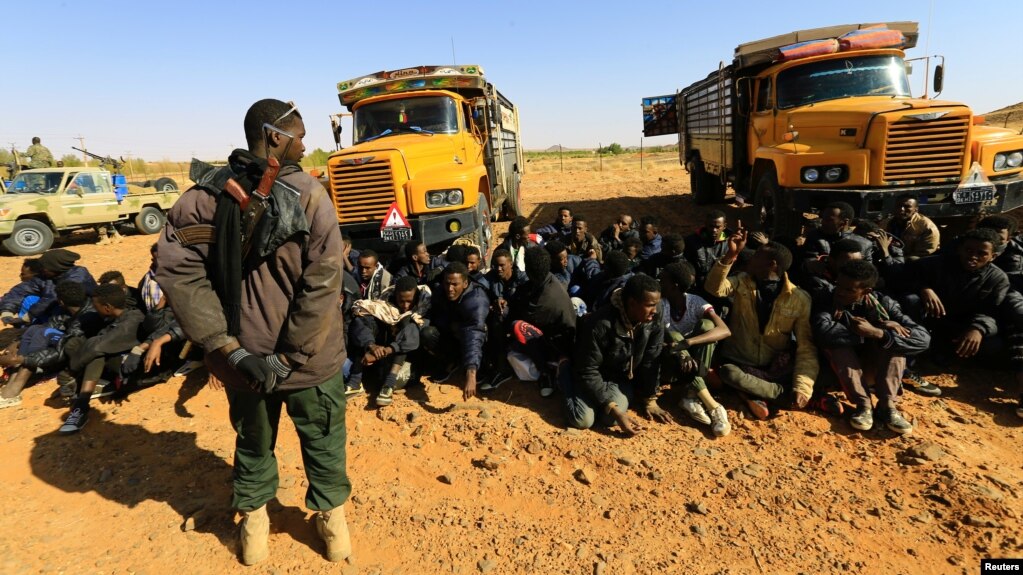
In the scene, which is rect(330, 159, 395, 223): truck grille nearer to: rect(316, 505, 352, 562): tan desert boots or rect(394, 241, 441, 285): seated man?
rect(394, 241, 441, 285): seated man

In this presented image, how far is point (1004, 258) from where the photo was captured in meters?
4.19

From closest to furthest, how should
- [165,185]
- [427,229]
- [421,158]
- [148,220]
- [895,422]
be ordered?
[895,422]
[427,229]
[421,158]
[148,220]
[165,185]

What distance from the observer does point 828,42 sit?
7027 millimetres

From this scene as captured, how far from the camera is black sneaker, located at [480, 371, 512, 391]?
14.5 feet

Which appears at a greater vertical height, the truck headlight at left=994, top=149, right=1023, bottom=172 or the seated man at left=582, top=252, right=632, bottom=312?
the truck headlight at left=994, top=149, right=1023, bottom=172

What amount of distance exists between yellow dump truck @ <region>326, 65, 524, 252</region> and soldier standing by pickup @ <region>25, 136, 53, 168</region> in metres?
12.6

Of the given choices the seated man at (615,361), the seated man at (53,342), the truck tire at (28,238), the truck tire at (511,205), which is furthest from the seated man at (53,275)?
the truck tire at (28,238)

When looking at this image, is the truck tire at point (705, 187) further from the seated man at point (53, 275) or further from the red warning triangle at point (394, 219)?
the seated man at point (53, 275)

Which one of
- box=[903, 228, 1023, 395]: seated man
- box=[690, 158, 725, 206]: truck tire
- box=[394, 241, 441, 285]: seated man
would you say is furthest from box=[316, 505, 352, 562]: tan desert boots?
box=[690, 158, 725, 206]: truck tire

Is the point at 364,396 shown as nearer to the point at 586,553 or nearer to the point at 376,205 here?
the point at 586,553

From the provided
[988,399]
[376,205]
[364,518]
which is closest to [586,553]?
[364,518]

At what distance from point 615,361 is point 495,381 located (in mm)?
1169

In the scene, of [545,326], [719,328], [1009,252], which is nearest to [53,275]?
[545,326]

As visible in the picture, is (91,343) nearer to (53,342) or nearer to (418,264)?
(53,342)
